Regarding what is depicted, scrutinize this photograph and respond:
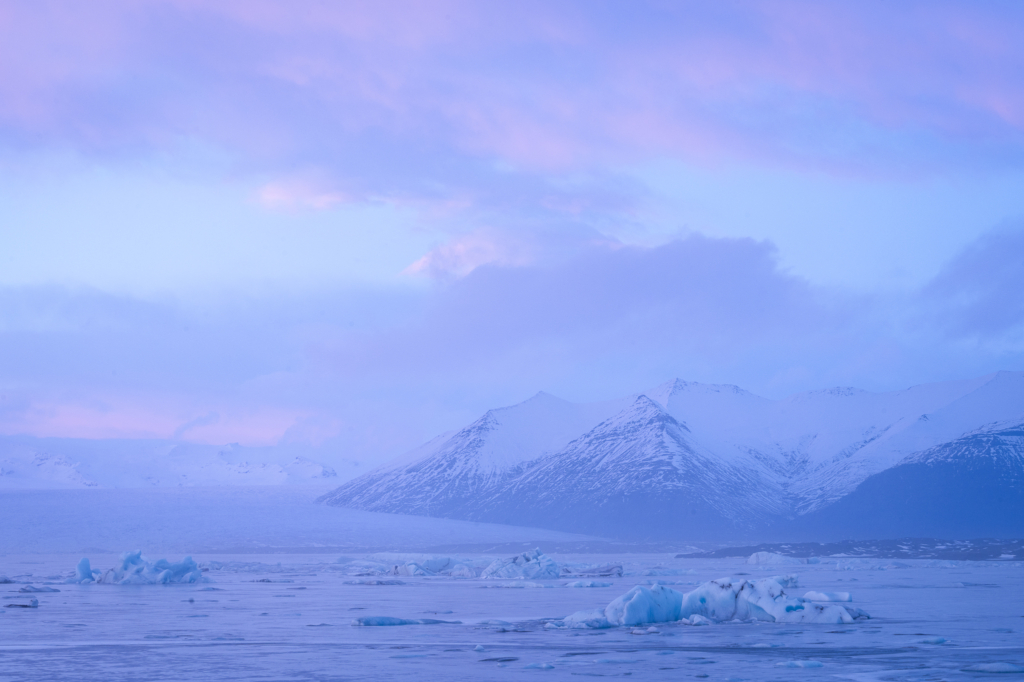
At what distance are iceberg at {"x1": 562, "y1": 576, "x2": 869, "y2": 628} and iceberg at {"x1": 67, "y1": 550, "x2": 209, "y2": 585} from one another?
3223cm

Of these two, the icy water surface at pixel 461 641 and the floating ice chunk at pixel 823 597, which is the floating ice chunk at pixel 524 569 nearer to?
the icy water surface at pixel 461 641

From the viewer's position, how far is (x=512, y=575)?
64.1 meters

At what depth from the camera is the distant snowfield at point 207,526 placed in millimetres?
136500

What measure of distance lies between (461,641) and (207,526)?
133179 millimetres

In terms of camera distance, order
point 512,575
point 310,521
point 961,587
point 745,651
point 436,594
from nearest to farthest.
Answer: point 745,651 < point 436,594 < point 961,587 < point 512,575 < point 310,521

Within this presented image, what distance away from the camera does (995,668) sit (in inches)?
741

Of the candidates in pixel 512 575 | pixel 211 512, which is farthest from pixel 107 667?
pixel 211 512

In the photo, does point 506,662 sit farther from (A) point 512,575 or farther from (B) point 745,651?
(A) point 512,575

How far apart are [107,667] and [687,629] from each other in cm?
1523

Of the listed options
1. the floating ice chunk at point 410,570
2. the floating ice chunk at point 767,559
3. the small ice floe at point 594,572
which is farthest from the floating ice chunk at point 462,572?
the floating ice chunk at point 767,559

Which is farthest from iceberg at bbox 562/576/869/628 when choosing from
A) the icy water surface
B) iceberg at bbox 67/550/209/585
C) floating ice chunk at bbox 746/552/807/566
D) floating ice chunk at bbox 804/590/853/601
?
floating ice chunk at bbox 746/552/807/566

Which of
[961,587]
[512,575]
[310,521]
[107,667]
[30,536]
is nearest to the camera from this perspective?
[107,667]

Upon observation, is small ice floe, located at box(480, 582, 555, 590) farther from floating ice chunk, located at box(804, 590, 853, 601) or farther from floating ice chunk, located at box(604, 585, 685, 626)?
floating ice chunk, located at box(604, 585, 685, 626)

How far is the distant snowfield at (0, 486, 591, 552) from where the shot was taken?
448 ft
